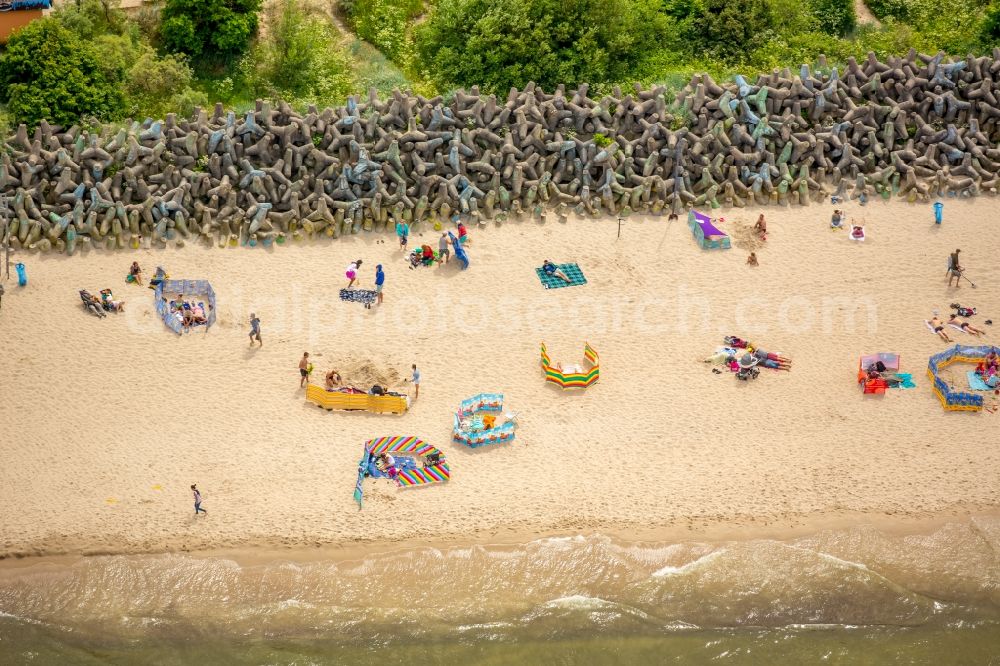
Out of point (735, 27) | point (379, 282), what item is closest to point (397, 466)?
point (379, 282)

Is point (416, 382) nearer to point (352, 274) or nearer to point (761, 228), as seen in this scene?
point (352, 274)

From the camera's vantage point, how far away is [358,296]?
44938 mm

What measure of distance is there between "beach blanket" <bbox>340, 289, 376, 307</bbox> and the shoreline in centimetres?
1006

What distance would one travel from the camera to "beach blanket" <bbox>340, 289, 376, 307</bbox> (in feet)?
147

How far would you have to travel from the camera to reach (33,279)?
45.3m

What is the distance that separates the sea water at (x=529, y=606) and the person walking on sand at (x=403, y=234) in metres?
13.5

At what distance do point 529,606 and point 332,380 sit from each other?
9.03 meters

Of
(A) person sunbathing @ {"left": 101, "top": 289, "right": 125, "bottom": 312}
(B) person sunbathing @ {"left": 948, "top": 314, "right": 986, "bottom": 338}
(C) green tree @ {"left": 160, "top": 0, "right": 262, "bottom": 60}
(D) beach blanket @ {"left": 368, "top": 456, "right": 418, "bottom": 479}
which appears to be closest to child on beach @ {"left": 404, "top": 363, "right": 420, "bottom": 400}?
(D) beach blanket @ {"left": 368, "top": 456, "right": 418, "bottom": 479}

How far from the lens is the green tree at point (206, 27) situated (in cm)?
5362

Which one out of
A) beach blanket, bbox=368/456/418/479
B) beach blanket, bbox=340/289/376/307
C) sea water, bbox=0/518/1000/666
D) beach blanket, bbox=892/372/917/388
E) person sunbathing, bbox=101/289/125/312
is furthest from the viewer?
beach blanket, bbox=340/289/376/307

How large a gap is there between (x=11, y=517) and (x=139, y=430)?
13.6ft

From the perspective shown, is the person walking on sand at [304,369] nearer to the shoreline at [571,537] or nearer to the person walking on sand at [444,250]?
the shoreline at [571,537]

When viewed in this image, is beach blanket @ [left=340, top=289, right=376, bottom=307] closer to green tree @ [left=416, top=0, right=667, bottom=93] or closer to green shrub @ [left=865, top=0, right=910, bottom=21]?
green tree @ [left=416, top=0, right=667, bottom=93]

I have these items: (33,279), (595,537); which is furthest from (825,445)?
(33,279)
